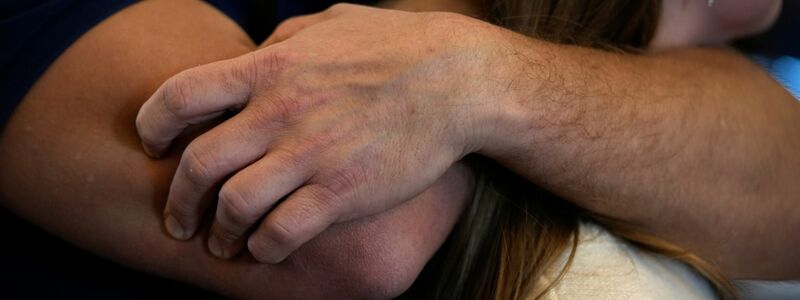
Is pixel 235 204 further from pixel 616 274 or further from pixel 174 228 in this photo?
pixel 616 274

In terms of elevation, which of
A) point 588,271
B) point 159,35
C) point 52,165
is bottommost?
point 588,271

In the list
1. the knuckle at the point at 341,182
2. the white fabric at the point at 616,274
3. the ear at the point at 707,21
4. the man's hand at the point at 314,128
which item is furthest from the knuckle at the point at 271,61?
the ear at the point at 707,21

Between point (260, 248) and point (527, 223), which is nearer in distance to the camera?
point (260, 248)

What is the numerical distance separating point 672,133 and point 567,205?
15 centimetres

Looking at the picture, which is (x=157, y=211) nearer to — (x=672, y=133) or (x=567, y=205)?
(x=567, y=205)

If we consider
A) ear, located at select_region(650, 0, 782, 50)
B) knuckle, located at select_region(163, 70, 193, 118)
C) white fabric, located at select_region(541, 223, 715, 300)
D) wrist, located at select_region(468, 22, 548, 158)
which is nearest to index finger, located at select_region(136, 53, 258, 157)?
knuckle, located at select_region(163, 70, 193, 118)

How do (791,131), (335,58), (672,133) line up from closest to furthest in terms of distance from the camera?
(335,58)
(672,133)
(791,131)

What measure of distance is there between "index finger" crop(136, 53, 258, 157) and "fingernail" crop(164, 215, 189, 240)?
0.29ft

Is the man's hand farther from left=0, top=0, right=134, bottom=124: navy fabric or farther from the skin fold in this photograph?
left=0, top=0, right=134, bottom=124: navy fabric

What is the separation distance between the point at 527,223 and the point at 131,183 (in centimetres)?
45

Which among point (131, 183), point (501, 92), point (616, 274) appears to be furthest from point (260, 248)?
point (616, 274)

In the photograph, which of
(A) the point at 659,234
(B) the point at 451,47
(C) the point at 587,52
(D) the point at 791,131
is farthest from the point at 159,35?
(D) the point at 791,131

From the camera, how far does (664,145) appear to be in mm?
831

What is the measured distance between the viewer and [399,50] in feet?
2.41
